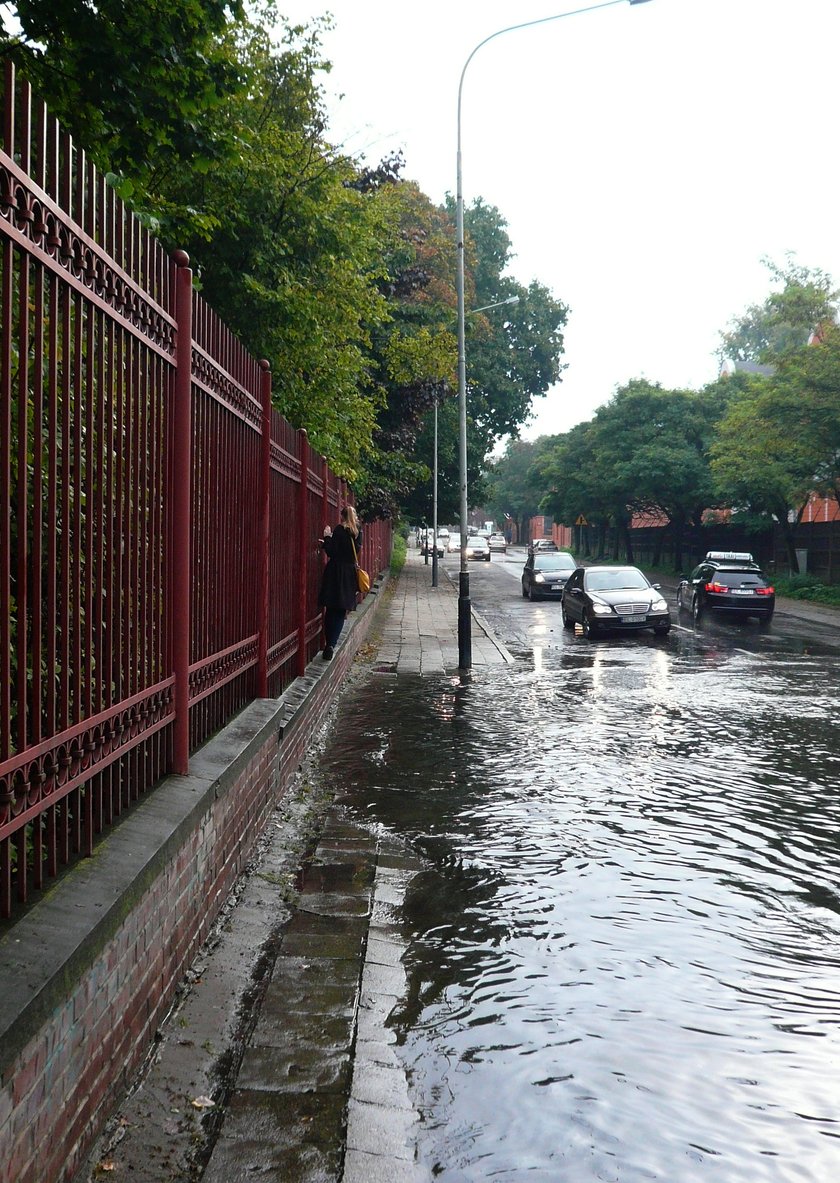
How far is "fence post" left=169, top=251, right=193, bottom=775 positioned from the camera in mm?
4934

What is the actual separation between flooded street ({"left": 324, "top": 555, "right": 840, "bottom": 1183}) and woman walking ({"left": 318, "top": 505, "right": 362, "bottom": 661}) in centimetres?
124

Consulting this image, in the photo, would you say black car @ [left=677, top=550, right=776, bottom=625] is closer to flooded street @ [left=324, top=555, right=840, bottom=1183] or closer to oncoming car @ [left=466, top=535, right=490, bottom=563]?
flooded street @ [left=324, top=555, right=840, bottom=1183]

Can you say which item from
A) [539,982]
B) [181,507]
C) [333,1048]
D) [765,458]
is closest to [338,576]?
[181,507]

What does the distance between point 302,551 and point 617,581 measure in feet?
43.7

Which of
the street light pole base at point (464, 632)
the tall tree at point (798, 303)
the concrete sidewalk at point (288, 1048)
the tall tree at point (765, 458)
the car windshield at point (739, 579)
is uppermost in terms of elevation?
the tall tree at point (798, 303)

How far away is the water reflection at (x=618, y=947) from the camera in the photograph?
11.0ft

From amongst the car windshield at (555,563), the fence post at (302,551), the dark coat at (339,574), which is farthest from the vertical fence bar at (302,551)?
the car windshield at (555,563)

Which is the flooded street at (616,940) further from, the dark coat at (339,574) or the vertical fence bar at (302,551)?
the dark coat at (339,574)

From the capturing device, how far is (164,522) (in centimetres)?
478

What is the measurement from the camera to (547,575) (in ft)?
113

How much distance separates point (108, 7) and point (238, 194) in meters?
5.09

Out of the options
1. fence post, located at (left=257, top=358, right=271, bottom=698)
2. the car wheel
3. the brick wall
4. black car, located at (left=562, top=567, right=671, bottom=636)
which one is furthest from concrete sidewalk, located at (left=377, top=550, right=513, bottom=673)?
the brick wall

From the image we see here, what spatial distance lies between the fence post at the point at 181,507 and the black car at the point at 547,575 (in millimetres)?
29223

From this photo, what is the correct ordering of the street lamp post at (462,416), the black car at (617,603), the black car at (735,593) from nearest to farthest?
the street lamp post at (462,416) < the black car at (617,603) < the black car at (735,593)
